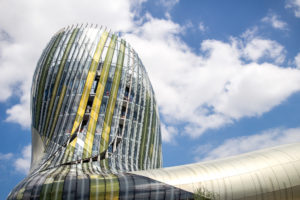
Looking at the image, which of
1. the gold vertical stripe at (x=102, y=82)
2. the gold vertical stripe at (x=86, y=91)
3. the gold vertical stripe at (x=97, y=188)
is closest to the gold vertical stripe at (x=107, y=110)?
the gold vertical stripe at (x=102, y=82)

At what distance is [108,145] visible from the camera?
93.6 feet

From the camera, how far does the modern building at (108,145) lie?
1770 cm

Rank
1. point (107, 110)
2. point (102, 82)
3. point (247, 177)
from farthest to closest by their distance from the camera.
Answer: point (102, 82), point (107, 110), point (247, 177)

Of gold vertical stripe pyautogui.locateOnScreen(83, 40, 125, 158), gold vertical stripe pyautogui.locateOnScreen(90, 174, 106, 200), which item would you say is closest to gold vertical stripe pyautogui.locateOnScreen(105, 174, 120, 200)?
gold vertical stripe pyautogui.locateOnScreen(90, 174, 106, 200)

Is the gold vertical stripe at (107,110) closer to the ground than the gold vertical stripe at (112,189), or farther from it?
farther from it

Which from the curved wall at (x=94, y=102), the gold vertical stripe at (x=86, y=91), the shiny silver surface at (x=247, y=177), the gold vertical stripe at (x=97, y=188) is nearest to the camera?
the gold vertical stripe at (x=97, y=188)

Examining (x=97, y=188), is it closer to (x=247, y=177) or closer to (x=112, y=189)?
(x=112, y=189)

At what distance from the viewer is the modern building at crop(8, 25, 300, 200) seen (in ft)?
58.1

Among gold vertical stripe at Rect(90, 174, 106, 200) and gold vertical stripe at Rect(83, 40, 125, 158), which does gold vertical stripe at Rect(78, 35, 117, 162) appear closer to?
gold vertical stripe at Rect(83, 40, 125, 158)

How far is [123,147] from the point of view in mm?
29922

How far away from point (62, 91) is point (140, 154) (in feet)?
35.2

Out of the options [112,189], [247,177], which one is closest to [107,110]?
[112,189]

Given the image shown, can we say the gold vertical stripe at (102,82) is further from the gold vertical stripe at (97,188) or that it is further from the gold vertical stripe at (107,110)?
the gold vertical stripe at (97,188)

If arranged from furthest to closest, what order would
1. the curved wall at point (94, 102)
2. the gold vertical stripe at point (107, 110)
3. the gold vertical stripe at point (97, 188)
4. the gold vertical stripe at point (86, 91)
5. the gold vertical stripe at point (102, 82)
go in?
the gold vertical stripe at point (102, 82), the curved wall at point (94, 102), the gold vertical stripe at point (107, 110), the gold vertical stripe at point (86, 91), the gold vertical stripe at point (97, 188)
